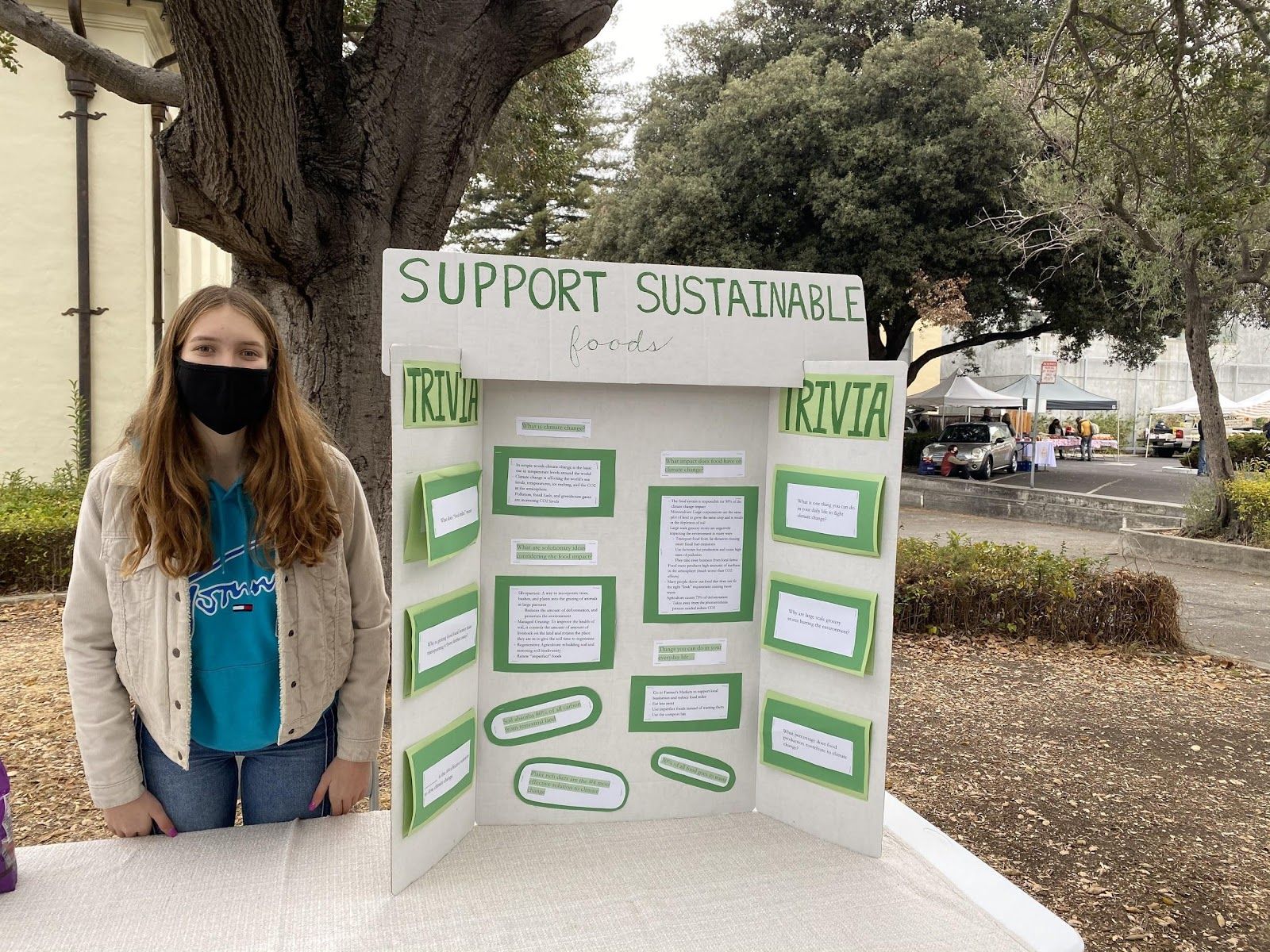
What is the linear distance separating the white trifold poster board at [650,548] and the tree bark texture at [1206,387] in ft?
36.8

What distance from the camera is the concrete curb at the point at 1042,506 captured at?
539 inches

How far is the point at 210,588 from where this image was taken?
5.53 feet

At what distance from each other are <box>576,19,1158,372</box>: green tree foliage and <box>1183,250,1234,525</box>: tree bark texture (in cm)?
372

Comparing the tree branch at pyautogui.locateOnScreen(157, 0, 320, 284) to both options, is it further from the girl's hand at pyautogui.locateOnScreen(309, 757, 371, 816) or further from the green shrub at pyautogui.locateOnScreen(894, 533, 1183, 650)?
the green shrub at pyautogui.locateOnScreen(894, 533, 1183, 650)

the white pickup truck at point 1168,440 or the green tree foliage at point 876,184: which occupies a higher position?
the green tree foliage at point 876,184

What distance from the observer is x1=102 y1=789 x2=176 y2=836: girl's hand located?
1.70 metres

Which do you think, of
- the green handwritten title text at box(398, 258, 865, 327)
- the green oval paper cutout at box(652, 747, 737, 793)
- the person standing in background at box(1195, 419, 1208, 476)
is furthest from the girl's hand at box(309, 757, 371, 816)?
the person standing in background at box(1195, 419, 1208, 476)

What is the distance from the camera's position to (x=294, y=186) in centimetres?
328

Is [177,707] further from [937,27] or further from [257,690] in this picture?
[937,27]

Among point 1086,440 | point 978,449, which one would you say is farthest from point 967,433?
point 1086,440

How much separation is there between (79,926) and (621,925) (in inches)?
34.5

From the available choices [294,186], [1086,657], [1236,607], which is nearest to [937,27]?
[1236,607]

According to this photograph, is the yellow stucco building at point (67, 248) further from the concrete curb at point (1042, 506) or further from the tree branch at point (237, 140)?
the concrete curb at point (1042, 506)

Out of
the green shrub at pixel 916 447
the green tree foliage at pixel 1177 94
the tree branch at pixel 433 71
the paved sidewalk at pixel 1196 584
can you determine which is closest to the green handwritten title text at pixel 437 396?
the tree branch at pixel 433 71
